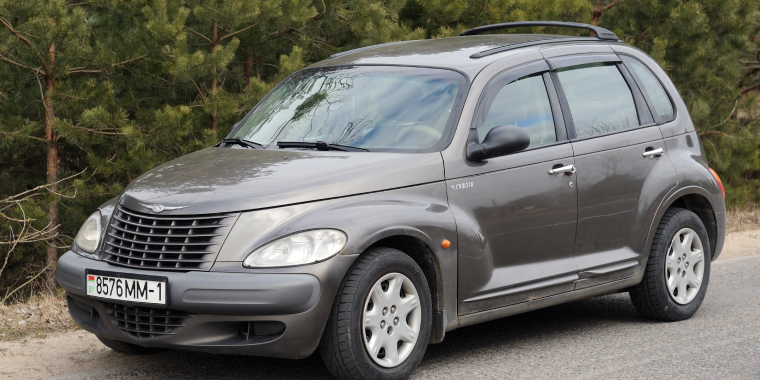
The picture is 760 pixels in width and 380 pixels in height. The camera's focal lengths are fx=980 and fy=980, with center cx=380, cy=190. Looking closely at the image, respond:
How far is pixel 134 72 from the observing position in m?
12.4

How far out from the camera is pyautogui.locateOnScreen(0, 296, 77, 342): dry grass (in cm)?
649

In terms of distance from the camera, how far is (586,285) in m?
6.26

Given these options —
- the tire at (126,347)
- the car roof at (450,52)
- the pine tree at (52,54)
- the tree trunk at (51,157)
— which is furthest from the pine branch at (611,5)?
the tire at (126,347)

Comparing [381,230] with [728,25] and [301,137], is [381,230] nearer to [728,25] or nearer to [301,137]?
[301,137]

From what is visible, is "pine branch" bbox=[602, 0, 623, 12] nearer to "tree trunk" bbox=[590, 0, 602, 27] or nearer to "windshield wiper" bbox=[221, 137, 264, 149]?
"tree trunk" bbox=[590, 0, 602, 27]

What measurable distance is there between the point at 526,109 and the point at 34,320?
3.77 metres

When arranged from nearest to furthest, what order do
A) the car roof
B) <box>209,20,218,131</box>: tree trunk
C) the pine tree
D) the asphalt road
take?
the asphalt road, the car roof, the pine tree, <box>209,20,218,131</box>: tree trunk

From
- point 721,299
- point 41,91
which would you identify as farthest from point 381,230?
point 41,91

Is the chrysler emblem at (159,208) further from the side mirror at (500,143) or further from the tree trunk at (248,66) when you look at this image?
the tree trunk at (248,66)

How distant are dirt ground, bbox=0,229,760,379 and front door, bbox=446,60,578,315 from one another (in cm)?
216

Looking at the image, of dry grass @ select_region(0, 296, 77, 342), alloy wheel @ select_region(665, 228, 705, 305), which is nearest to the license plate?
dry grass @ select_region(0, 296, 77, 342)

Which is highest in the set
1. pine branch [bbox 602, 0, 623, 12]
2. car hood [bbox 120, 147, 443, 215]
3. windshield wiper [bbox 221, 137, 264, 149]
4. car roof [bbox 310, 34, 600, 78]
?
car roof [bbox 310, 34, 600, 78]

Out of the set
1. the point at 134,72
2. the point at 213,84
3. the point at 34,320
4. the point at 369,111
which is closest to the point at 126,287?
the point at 369,111

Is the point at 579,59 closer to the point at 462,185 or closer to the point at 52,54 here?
the point at 462,185
